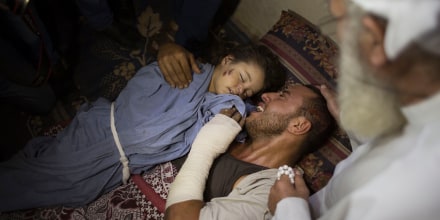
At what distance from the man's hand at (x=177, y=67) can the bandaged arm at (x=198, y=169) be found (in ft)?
1.00

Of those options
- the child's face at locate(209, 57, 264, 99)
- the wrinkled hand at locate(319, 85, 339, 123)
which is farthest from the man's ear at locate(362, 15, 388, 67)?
the child's face at locate(209, 57, 264, 99)

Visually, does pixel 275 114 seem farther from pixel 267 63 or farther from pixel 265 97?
pixel 267 63

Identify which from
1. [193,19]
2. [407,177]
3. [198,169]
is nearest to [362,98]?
[407,177]

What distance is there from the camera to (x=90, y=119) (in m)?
1.66

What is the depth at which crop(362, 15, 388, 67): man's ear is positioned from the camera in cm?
59

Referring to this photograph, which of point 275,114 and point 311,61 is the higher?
point 311,61

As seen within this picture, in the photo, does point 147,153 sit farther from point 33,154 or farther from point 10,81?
point 10,81

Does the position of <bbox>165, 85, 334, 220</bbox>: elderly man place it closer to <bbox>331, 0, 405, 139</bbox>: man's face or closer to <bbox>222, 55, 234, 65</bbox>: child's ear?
<bbox>222, 55, 234, 65</bbox>: child's ear

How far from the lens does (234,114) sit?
1.57 meters

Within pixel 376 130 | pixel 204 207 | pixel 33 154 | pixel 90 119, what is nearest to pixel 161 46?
pixel 90 119

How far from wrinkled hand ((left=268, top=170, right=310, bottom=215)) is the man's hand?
70 centimetres

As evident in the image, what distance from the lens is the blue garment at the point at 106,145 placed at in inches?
59.1

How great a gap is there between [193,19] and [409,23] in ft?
4.96

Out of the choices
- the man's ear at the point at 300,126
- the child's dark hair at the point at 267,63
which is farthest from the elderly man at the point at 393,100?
Result: the child's dark hair at the point at 267,63
